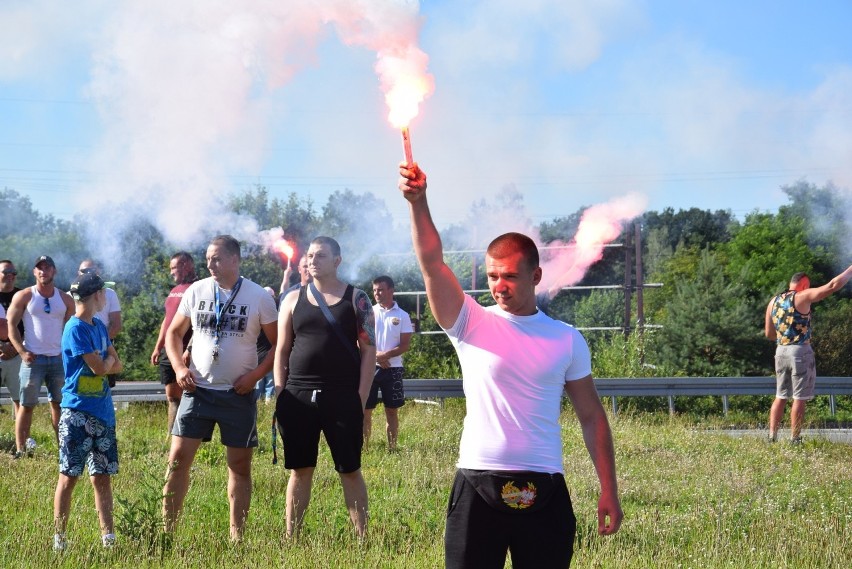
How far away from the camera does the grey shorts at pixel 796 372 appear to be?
12.0 m

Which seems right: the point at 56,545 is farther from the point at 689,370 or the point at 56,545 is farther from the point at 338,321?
the point at 689,370

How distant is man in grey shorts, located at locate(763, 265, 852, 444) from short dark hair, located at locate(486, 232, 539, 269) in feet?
29.2

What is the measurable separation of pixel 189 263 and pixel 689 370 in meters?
21.4

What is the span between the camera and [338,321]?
21.0ft

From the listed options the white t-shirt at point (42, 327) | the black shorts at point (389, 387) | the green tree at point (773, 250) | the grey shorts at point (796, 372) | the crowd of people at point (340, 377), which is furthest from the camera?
the green tree at point (773, 250)

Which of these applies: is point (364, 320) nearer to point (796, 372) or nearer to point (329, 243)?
point (329, 243)

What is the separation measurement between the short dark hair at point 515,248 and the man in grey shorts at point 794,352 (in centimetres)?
891

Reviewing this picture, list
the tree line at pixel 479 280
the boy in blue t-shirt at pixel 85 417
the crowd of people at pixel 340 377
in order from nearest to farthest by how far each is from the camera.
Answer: the crowd of people at pixel 340 377, the boy in blue t-shirt at pixel 85 417, the tree line at pixel 479 280

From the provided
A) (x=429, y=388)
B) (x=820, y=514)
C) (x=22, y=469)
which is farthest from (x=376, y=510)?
(x=429, y=388)

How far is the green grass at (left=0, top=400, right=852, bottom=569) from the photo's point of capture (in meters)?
5.78

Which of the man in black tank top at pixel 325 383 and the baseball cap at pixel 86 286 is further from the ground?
the baseball cap at pixel 86 286

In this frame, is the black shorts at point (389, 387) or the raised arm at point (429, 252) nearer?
the raised arm at point (429, 252)

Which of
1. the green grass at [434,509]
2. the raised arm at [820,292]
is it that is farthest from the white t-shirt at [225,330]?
the raised arm at [820,292]

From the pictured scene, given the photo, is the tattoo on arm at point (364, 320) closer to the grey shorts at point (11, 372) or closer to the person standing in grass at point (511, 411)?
the person standing in grass at point (511, 411)
